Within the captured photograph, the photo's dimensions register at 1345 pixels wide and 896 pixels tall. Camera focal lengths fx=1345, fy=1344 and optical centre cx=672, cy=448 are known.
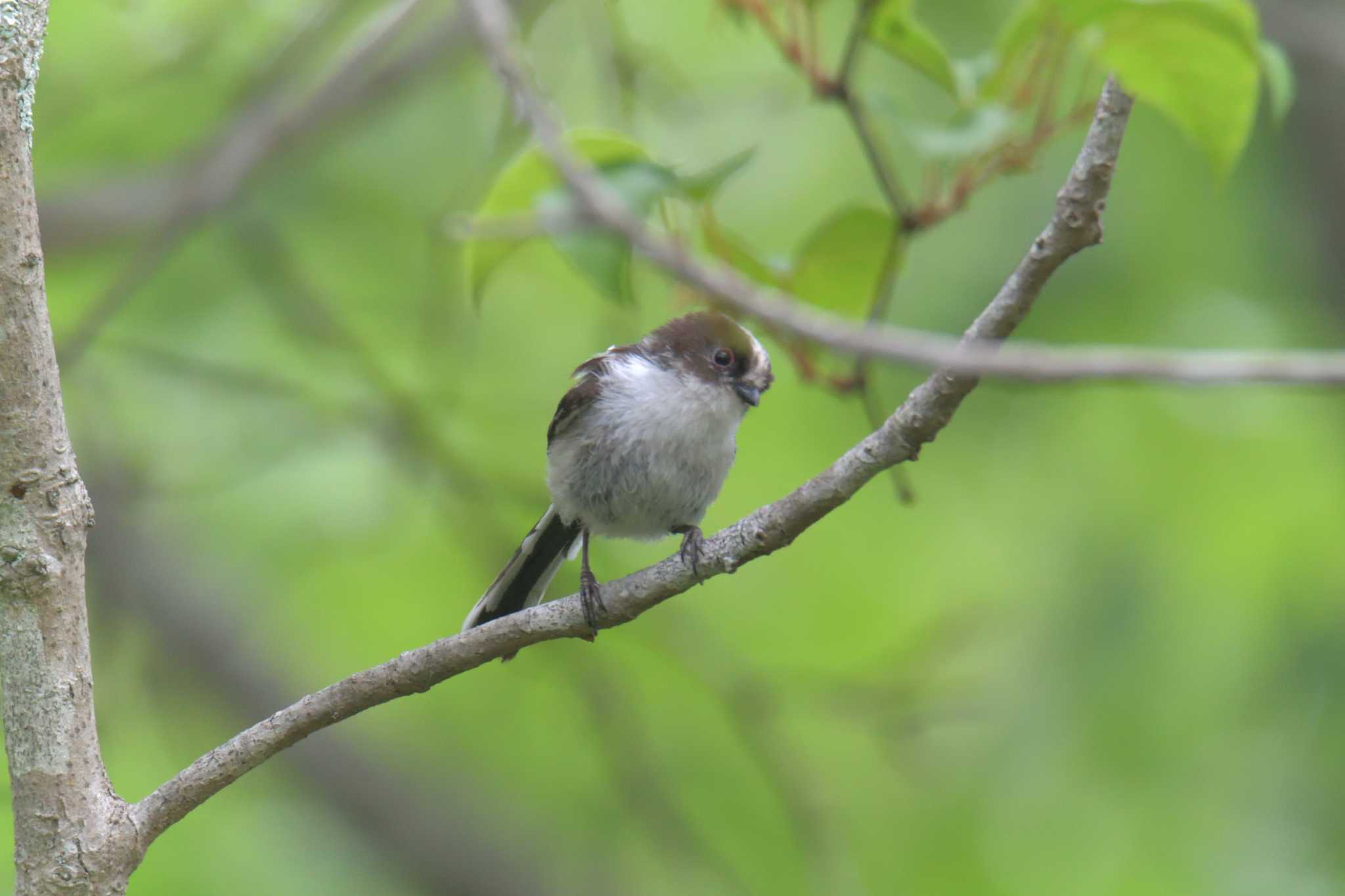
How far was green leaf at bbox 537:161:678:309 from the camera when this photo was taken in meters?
2.59

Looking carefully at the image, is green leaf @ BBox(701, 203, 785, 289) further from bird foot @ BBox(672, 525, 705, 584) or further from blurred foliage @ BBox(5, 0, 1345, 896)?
blurred foliage @ BBox(5, 0, 1345, 896)

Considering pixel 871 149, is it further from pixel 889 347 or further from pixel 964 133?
pixel 889 347

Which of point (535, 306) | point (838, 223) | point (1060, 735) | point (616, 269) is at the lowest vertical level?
point (1060, 735)

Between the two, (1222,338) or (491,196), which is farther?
(1222,338)

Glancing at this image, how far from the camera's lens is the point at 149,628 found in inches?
256

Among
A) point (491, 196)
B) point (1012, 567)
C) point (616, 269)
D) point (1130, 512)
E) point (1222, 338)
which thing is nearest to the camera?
point (616, 269)

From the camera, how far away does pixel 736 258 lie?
321cm

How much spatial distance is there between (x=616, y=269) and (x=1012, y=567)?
15.1 feet

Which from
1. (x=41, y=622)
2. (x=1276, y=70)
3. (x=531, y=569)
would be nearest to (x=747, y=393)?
(x=531, y=569)

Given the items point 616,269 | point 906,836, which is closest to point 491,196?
point 616,269

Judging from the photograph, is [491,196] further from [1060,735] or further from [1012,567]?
[1012,567]

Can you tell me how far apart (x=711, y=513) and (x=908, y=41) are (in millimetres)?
3465

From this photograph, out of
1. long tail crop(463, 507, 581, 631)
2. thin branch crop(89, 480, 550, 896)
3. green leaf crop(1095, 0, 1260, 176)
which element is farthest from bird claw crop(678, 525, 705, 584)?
thin branch crop(89, 480, 550, 896)

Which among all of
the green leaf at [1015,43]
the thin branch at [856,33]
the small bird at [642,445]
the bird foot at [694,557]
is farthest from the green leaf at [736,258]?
the small bird at [642,445]
